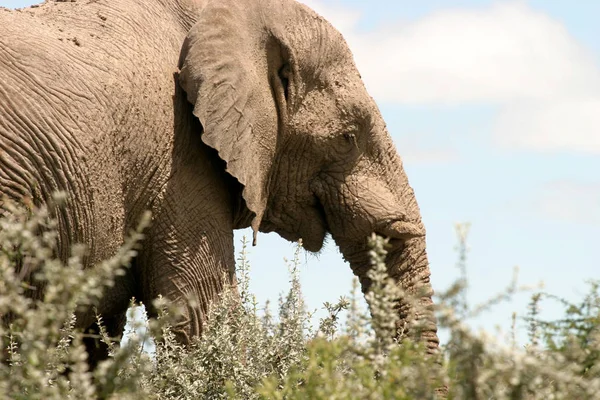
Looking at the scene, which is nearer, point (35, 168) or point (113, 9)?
point (35, 168)

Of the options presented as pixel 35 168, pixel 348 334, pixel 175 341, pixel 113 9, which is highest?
pixel 113 9

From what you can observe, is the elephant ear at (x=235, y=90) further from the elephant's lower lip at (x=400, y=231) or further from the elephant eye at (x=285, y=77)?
the elephant's lower lip at (x=400, y=231)

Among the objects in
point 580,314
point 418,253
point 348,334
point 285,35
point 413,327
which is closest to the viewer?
point 413,327

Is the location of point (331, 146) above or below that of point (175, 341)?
above

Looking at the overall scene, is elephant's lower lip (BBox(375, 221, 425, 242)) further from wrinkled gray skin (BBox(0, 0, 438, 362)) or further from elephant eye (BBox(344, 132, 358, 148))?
elephant eye (BBox(344, 132, 358, 148))

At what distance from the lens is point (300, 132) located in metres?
8.43

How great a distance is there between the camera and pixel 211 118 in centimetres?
767

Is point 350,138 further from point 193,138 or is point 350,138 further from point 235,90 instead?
point 193,138

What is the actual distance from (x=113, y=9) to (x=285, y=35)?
3.76 feet

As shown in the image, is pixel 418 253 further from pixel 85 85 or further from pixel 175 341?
pixel 85 85

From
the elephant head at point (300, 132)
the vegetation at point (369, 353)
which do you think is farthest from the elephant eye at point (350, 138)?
the vegetation at point (369, 353)

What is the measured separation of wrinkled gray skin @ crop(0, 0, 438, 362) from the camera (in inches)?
265

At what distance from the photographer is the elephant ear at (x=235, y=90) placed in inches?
303

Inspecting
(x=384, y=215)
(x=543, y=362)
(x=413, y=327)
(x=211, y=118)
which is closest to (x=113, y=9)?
(x=211, y=118)
